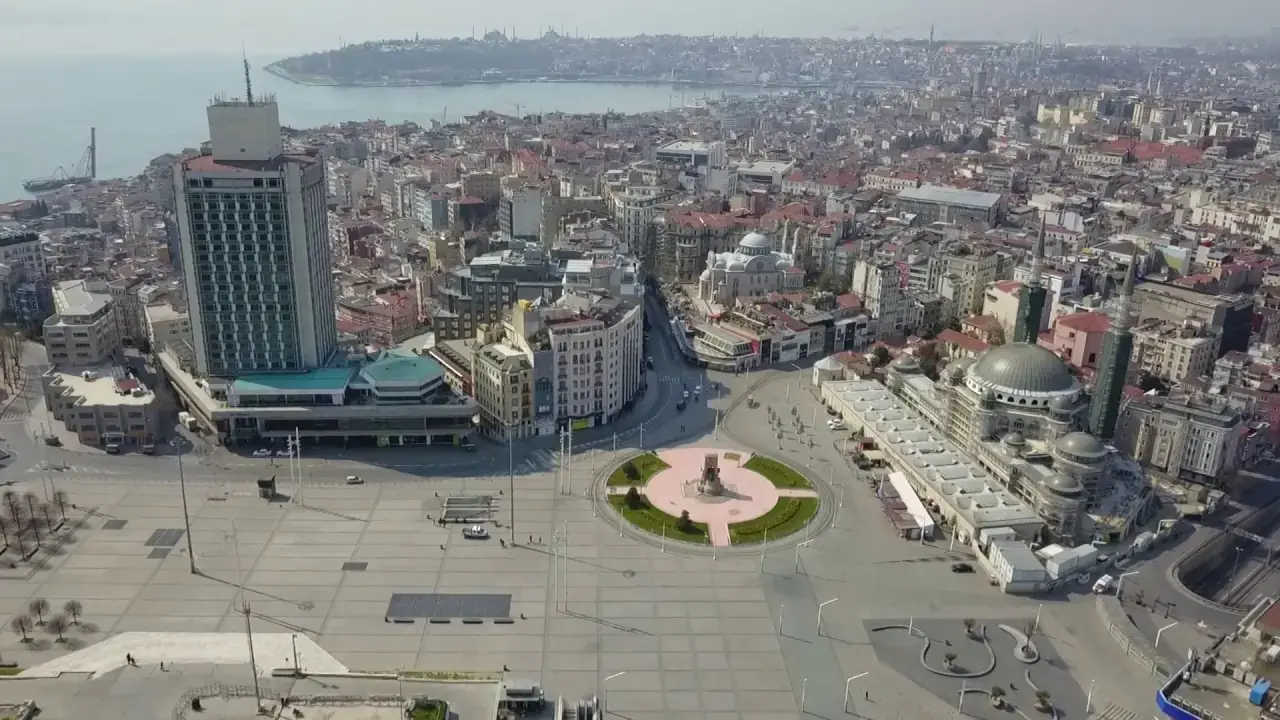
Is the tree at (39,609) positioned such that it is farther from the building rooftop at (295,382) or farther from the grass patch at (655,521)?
the grass patch at (655,521)

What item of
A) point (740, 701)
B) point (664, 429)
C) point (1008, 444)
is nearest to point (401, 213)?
point (664, 429)

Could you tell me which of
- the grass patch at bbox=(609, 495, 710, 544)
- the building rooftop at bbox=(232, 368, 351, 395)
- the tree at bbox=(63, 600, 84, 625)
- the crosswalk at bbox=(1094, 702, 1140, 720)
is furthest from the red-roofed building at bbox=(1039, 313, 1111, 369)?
the tree at bbox=(63, 600, 84, 625)

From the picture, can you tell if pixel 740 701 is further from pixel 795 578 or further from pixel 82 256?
pixel 82 256

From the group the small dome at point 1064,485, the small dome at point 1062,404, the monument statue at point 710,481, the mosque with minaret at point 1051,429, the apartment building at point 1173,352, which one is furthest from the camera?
the apartment building at point 1173,352

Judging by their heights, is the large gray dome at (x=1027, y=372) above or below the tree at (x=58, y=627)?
above

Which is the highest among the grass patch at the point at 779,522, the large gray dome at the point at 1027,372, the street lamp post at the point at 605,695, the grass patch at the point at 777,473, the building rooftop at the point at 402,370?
the large gray dome at the point at 1027,372

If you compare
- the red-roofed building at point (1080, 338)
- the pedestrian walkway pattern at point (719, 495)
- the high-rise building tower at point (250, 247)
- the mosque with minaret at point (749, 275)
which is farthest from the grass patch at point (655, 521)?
the mosque with minaret at point (749, 275)

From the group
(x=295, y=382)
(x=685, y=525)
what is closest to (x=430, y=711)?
(x=685, y=525)
